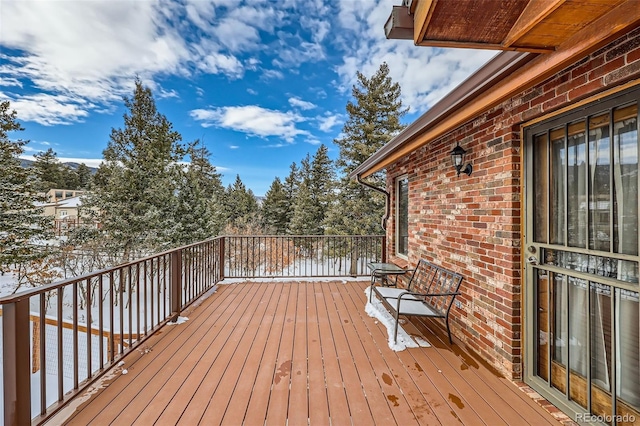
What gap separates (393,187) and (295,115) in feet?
43.6

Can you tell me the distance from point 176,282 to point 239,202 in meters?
21.5

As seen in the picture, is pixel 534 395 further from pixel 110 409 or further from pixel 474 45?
pixel 110 409

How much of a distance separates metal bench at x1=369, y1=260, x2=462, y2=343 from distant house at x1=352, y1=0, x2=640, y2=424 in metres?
0.18

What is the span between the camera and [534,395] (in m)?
2.05

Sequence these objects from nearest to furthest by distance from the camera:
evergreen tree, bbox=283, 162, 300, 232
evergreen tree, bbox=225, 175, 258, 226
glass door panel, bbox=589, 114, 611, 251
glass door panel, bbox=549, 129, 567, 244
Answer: glass door panel, bbox=589, 114, 611, 251
glass door panel, bbox=549, 129, 567, 244
evergreen tree, bbox=283, 162, 300, 232
evergreen tree, bbox=225, 175, 258, 226

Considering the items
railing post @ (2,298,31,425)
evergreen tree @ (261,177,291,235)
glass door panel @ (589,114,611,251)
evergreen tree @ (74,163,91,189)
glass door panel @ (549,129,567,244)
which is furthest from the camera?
evergreen tree @ (74,163,91,189)

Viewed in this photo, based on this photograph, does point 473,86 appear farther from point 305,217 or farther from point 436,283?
point 305,217

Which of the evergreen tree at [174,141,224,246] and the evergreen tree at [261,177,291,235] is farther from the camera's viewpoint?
the evergreen tree at [261,177,291,235]

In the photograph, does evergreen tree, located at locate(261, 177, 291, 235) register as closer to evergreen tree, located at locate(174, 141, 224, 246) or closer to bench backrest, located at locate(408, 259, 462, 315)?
evergreen tree, located at locate(174, 141, 224, 246)

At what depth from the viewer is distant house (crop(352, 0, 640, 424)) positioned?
1.32 m

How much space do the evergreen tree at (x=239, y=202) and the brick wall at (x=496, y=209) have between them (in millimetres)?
21394

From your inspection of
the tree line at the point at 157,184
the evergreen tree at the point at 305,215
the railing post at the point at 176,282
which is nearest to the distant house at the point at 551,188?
the railing post at the point at 176,282

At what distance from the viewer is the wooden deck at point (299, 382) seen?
1849 mm

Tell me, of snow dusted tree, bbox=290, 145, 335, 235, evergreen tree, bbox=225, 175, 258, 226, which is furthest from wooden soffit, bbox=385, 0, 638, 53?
evergreen tree, bbox=225, 175, 258, 226
